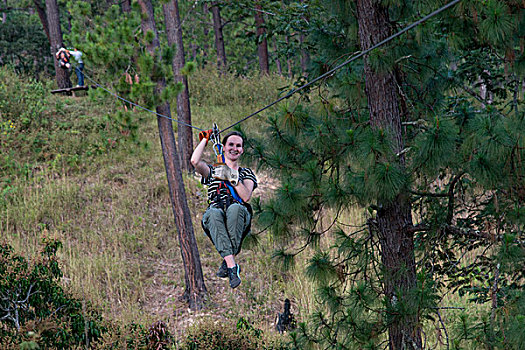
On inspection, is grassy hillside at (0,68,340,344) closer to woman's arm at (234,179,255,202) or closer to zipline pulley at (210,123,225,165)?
woman's arm at (234,179,255,202)

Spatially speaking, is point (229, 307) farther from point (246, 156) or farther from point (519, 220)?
point (519, 220)

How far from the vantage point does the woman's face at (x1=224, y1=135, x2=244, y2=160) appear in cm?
501

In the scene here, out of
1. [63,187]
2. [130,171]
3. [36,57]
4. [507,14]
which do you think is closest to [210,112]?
[130,171]

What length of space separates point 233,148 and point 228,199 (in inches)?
20.1

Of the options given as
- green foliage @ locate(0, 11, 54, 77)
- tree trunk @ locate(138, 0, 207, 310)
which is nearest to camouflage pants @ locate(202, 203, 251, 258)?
tree trunk @ locate(138, 0, 207, 310)

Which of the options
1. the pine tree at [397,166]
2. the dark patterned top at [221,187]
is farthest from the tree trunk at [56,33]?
the dark patterned top at [221,187]

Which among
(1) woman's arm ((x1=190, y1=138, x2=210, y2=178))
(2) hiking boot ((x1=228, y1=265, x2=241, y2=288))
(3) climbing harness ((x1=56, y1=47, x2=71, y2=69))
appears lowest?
(2) hiking boot ((x1=228, y1=265, x2=241, y2=288))

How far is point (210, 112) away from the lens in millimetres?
15062

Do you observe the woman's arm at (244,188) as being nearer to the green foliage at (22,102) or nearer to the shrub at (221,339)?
the shrub at (221,339)

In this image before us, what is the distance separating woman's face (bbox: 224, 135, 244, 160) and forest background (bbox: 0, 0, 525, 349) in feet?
1.67

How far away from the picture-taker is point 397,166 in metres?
4.55

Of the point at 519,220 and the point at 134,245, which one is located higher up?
the point at 134,245

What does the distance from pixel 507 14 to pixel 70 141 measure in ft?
33.6

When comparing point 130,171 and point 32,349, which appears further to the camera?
point 130,171
